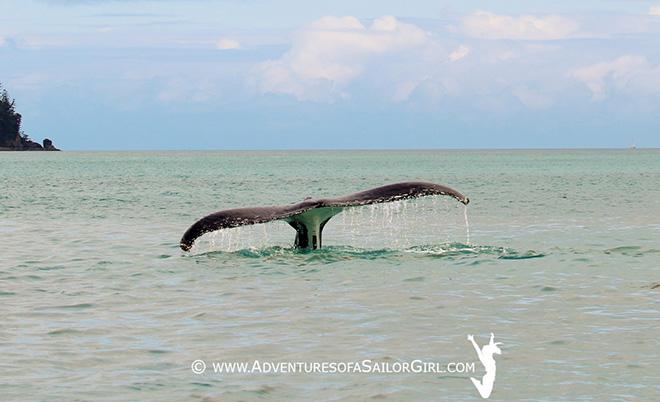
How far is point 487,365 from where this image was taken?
12.1 m

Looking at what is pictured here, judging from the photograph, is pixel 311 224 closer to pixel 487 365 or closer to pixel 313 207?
pixel 313 207

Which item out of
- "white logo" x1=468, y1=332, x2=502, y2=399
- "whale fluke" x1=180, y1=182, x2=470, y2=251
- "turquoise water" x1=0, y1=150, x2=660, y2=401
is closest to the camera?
"white logo" x1=468, y1=332, x2=502, y2=399

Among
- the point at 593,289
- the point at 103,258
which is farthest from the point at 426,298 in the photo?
the point at 103,258

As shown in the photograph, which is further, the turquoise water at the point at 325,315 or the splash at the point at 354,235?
the splash at the point at 354,235

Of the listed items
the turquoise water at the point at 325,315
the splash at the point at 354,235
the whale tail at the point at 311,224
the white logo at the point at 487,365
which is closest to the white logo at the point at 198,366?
the turquoise water at the point at 325,315

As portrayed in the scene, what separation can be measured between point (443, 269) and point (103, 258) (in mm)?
8472

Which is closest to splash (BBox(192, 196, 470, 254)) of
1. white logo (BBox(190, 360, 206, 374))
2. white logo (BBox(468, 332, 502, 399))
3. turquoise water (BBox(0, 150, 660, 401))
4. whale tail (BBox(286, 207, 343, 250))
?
turquoise water (BBox(0, 150, 660, 401))

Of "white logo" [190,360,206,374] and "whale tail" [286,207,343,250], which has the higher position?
"whale tail" [286,207,343,250]

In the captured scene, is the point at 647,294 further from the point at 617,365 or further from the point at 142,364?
the point at 142,364

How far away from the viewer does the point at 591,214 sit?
42375 millimetres

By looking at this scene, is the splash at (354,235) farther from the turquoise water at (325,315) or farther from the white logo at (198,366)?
the white logo at (198,366)

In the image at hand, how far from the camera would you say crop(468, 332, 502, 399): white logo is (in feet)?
36.5

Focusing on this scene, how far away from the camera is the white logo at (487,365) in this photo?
438 inches

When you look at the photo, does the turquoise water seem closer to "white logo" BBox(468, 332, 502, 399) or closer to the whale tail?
"white logo" BBox(468, 332, 502, 399)
